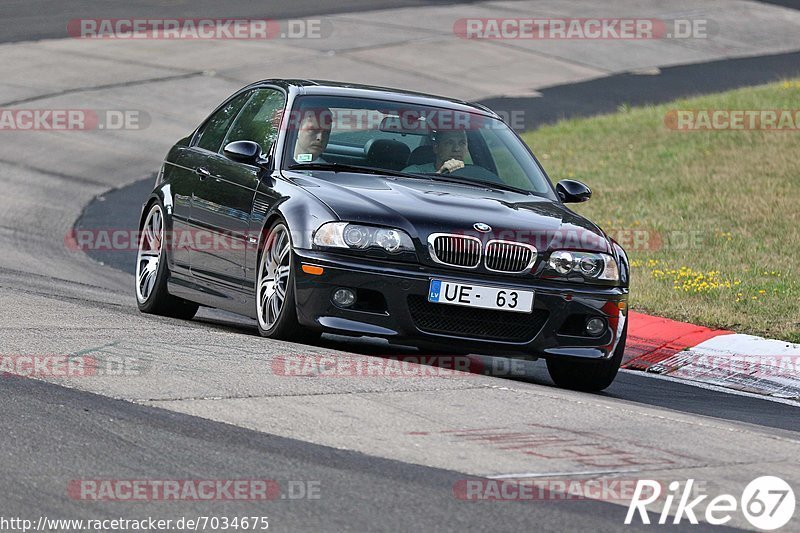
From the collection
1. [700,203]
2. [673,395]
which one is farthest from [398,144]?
[700,203]

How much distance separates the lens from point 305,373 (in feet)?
24.4

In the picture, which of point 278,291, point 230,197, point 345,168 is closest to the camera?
point 278,291

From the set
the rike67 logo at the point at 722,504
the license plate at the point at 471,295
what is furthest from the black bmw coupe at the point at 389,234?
the rike67 logo at the point at 722,504

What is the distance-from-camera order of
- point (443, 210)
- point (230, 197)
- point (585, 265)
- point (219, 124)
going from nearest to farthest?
point (443, 210) < point (585, 265) < point (230, 197) < point (219, 124)

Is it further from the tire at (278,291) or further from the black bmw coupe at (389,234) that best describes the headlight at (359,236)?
the tire at (278,291)

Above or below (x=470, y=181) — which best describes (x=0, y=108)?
below

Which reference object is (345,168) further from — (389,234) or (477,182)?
(389,234)

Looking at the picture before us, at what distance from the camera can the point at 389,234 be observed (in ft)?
26.5

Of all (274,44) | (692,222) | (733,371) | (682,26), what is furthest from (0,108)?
(682,26)

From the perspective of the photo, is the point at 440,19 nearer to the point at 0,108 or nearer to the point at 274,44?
the point at 274,44

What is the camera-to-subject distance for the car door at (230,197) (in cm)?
911

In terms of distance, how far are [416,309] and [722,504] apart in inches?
110

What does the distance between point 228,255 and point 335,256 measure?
1322 millimetres

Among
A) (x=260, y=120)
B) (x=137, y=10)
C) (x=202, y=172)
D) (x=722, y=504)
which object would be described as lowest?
(x=137, y=10)
